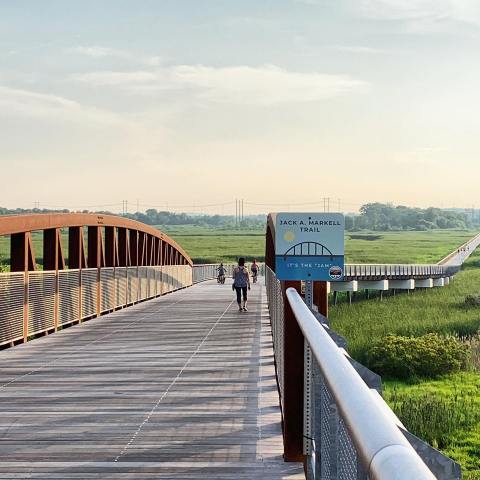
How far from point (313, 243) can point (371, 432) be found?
5277 millimetres

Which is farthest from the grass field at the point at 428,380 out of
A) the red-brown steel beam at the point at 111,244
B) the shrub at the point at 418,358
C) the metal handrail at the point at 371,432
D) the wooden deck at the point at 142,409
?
the metal handrail at the point at 371,432

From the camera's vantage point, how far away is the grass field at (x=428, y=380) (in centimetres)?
1609

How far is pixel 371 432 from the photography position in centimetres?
162

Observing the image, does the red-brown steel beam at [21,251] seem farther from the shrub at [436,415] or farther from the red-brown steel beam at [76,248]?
the shrub at [436,415]

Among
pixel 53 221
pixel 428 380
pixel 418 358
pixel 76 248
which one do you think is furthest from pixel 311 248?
pixel 418 358

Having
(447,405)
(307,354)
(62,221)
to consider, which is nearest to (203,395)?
(307,354)

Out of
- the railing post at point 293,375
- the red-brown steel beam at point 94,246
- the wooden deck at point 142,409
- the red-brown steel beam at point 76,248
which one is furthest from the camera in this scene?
the red-brown steel beam at point 94,246

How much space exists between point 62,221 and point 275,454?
11.0 meters

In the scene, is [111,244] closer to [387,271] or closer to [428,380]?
[428,380]

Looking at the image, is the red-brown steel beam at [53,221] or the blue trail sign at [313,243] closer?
the blue trail sign at [313,243]

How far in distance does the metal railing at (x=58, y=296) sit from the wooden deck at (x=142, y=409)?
468 millimetres

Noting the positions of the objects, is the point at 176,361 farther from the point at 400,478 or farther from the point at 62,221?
the point at 400,478

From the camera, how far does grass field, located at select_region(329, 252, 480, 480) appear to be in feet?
52.8

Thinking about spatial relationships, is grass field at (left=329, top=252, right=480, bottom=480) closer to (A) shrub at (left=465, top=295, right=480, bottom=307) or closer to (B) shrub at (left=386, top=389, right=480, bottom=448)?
(B) shrub at (left=386, top=389, right=480, bottom=448)
